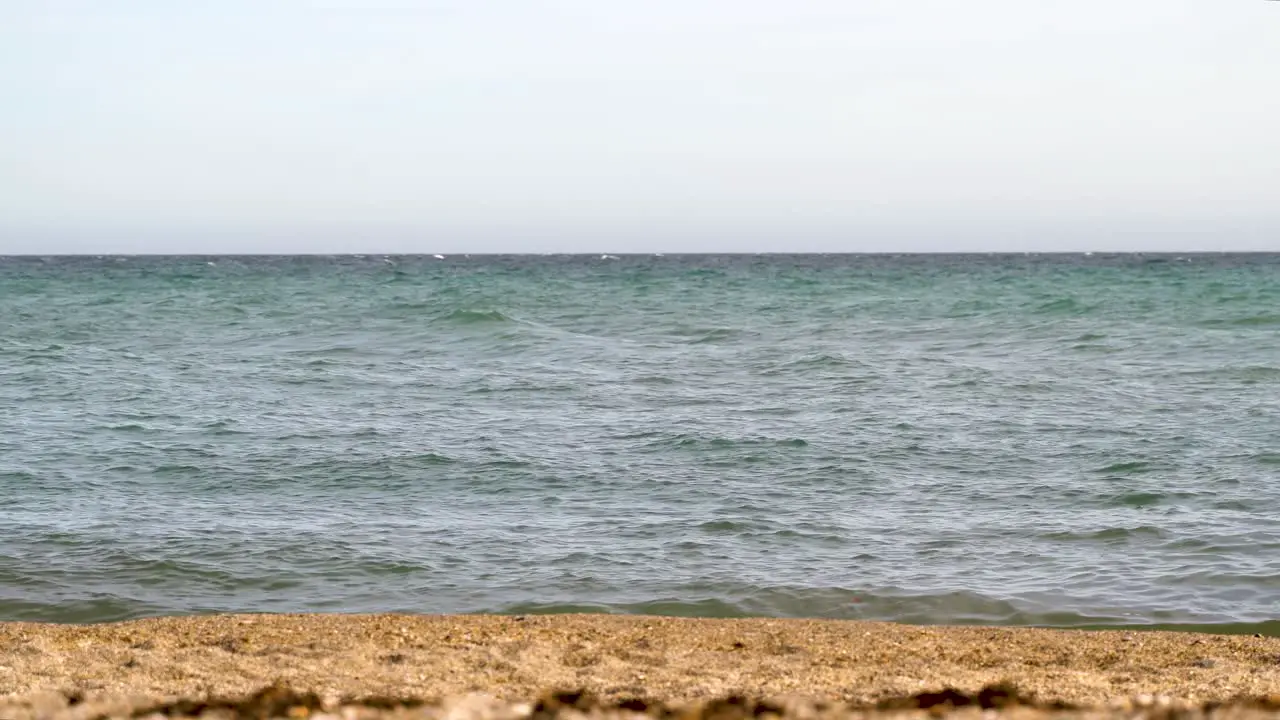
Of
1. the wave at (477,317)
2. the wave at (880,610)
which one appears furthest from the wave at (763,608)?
the wave at (477,317)

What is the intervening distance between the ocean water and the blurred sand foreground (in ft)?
2.03

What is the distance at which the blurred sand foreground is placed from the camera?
3.61 m

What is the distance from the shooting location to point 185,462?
10.4 meters

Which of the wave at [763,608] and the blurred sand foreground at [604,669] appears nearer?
the blurred sand foreground at [604,669]

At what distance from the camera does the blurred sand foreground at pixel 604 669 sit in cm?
361

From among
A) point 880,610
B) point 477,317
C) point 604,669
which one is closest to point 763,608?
point 880,610

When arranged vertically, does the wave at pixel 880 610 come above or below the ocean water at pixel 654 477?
below

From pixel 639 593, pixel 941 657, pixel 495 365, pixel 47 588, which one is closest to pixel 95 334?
pixel 495 365

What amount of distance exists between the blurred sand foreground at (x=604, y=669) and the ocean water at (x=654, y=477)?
24.3 inches

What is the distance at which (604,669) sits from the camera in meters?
5.15

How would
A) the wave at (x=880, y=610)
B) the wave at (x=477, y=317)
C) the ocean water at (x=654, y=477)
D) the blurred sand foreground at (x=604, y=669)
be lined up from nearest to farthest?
the blurred sand foreground at (x=604, y=669)
the wave at (x=880, y=610)
the ocean water at (x=654, y=477)
the wave at (x=477, y=317)

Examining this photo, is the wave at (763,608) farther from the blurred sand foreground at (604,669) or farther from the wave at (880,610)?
the blurred sand foreground at (604,669)

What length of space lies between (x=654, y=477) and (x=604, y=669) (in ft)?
15.2

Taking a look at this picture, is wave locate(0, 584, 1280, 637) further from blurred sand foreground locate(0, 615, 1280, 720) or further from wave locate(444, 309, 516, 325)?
wave locate(444, 309, 516, 325)
